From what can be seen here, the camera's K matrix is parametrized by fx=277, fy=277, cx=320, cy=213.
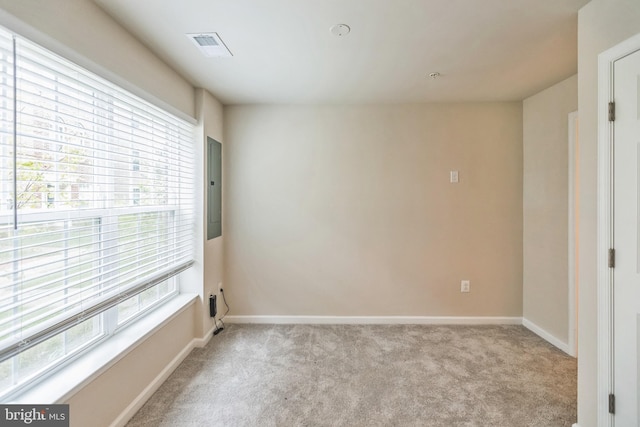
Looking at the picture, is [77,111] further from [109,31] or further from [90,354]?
[90,354]

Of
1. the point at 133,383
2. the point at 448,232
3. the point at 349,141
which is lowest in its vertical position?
the point at 133,383

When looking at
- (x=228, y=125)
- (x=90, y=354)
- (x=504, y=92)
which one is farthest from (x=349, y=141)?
(x=90, y=354)

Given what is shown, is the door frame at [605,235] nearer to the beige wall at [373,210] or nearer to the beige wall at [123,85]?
the beige wall at [373,210]

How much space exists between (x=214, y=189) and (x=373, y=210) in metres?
1.76

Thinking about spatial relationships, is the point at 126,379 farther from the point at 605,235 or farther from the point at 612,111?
the point at 612,111

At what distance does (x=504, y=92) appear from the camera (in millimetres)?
2797

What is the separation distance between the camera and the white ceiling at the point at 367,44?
1580mm

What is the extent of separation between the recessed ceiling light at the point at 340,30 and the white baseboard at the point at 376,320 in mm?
2741

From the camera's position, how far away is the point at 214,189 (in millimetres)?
2955

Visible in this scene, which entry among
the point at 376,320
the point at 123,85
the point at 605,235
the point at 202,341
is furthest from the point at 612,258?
the point at 202,341

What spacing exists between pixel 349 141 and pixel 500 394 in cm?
260

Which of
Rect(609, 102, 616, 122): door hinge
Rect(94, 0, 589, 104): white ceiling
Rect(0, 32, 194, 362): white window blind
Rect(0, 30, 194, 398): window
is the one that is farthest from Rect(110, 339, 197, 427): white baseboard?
Rect(609, 102, 616, 122): door hinge

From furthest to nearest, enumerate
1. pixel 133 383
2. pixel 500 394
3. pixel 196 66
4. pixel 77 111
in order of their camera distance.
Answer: pixel 196 66 < pixel 500 394 < pixel 133 383 < pixel 77 111

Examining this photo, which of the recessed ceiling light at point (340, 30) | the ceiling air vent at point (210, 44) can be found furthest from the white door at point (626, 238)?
the ceiling air vent at point (210, 44)
